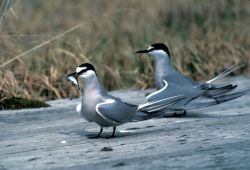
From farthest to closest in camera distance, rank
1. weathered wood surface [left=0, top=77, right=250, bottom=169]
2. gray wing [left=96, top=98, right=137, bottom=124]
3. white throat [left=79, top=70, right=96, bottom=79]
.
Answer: white throat [left=79, top=70, right=96, bottom=79] < gray wing [left=96, top=98, right=137, bottom=124] < weathered wood surface [left=0, top=77, right=250, bottom=169]

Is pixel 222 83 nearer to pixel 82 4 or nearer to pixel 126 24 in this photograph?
pixel 126 24

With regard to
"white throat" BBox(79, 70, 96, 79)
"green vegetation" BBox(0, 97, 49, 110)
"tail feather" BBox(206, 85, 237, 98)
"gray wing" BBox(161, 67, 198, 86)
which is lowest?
"green vegetation" BBox(0, 97, 49, 110)

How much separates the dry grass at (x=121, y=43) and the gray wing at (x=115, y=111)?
1.31m

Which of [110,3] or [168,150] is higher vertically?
→ [110,3]

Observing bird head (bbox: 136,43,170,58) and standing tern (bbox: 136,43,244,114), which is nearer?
standing tern (bbox: 136,43,244,114)

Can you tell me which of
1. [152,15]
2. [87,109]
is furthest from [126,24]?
[87,109]

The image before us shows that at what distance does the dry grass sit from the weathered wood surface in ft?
2.84

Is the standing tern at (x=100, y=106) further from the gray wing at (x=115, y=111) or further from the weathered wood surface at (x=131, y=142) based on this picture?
the weathered wood surface at (x=131, y=142)

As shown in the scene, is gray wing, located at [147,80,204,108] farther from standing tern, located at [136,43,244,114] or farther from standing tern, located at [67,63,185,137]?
standing tern, located at [67,63,185,137]

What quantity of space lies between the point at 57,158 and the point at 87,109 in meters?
0.64

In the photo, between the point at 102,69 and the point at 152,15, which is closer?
the point at 102,69

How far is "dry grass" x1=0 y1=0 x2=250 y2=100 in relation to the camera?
7.36 meters

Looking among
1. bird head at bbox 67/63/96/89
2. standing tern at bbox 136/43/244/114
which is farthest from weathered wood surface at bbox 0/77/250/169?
bird head at bbox 67/63/96/89

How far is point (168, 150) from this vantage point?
4422 mm
